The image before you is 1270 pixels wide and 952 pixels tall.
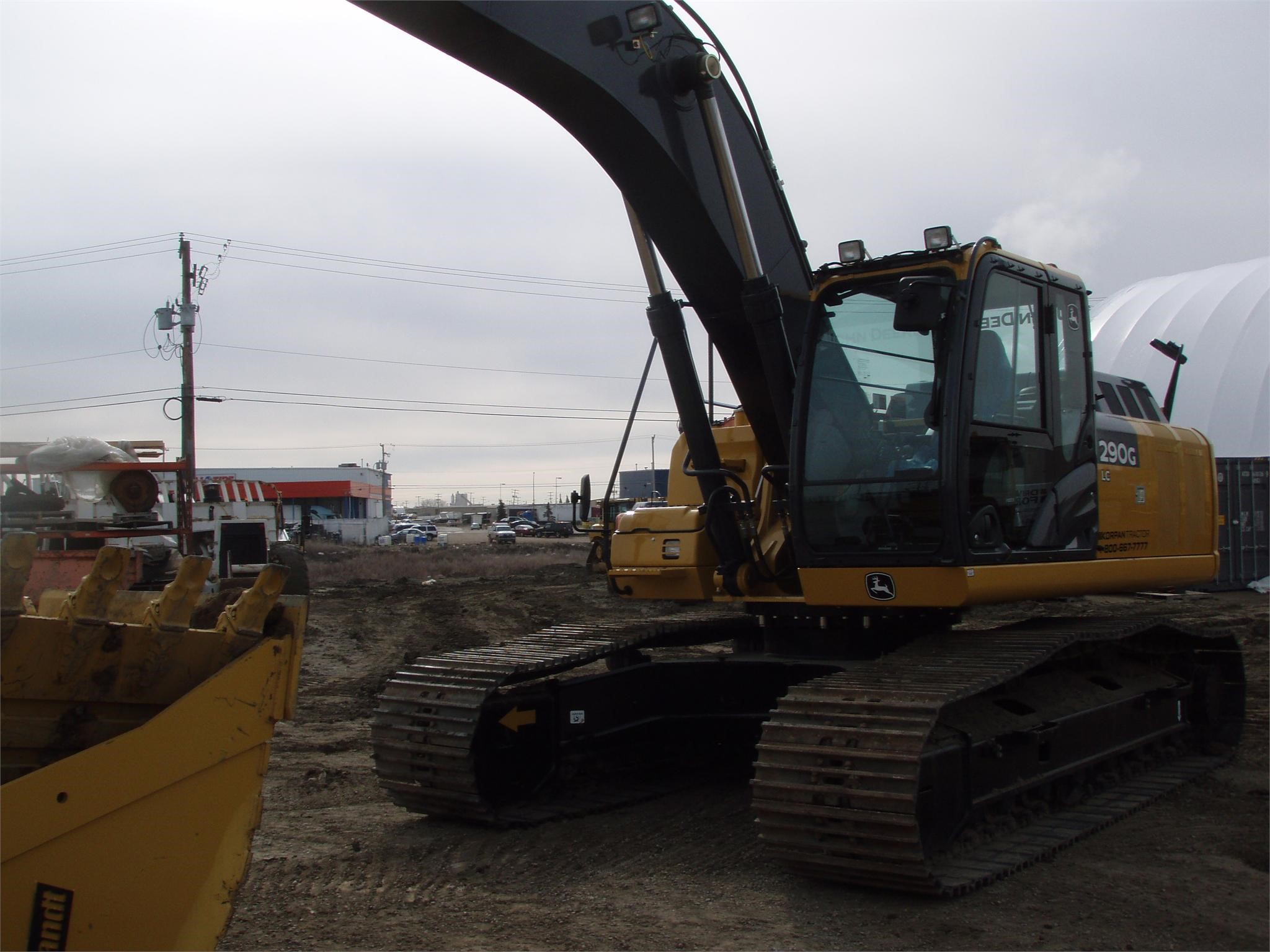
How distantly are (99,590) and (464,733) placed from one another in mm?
2901

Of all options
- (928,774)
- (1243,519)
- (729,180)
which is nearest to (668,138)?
(729,180)

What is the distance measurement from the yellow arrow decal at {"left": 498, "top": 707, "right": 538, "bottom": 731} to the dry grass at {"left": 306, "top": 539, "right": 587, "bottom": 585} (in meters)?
19.2

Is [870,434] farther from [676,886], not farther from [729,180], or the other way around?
[676,886]

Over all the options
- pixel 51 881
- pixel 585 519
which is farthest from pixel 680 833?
pixel 51 881

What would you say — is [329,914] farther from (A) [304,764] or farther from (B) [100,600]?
(A) [304,764]

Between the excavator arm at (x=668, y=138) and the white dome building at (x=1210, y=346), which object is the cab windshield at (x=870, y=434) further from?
the white dome building at (x=1210, y=346)

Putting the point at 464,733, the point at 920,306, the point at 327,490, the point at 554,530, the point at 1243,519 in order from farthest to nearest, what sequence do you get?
the point at 327,490
the point at 554,530
the point at 1243,519
the point at 464,733
the point at 920,306

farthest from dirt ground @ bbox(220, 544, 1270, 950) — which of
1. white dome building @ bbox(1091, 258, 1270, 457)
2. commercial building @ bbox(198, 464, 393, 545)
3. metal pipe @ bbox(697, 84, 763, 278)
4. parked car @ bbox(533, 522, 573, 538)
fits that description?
commercial building @ bbox(198, 464, 393, 545)

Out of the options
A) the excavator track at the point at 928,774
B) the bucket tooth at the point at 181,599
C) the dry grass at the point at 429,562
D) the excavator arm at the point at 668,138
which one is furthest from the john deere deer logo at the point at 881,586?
the dry grass at the point at 429,562

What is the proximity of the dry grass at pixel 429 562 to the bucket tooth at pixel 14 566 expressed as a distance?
22.1 m

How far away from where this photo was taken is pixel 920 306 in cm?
532

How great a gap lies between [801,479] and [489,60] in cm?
252

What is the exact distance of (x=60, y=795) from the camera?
2982 mm

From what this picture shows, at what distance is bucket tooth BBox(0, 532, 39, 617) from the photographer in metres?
3.06
